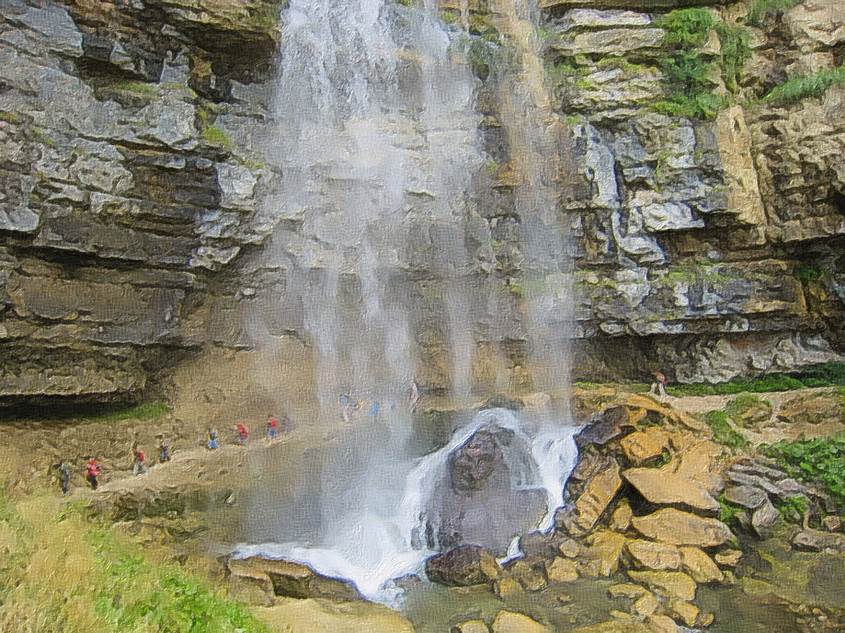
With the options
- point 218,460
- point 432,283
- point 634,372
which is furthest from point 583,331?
point 218,460

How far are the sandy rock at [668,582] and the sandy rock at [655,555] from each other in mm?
139

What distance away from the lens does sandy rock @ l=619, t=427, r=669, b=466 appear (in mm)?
13547

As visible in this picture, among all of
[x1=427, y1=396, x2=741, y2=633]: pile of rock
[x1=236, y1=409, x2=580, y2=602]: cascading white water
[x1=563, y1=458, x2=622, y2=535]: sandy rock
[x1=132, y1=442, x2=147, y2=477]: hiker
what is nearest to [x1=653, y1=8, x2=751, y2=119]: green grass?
[x1=427, y1=396, x2=741, y2=633]: pile of rock

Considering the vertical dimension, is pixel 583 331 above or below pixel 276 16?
below

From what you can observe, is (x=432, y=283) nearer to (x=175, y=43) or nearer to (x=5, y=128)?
(x=175, y=43)

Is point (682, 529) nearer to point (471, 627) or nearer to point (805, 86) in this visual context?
point (471, 627)

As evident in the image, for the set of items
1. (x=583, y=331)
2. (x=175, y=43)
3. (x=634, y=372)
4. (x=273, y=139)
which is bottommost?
(x=634, y=372)

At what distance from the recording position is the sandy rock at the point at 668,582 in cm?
975

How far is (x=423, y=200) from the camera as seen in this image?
20531 millimetres

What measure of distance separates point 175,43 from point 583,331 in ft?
48.8

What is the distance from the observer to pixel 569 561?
1091cm

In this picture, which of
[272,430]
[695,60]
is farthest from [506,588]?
[695,60]

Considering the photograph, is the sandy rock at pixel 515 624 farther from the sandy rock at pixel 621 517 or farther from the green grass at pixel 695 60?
the green grass at pixel 695 60

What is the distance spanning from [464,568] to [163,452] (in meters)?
9.62
